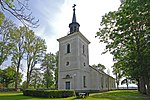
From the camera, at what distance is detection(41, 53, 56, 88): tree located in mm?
50781

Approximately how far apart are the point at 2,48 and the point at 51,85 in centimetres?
2380

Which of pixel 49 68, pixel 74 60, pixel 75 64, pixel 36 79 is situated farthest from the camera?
pixel 49 68

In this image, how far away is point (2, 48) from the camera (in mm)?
31875

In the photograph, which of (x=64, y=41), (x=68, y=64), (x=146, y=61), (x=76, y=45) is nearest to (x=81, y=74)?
(x=68, y=64)

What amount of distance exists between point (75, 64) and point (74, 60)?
846 mm

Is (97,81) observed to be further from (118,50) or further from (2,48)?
(2,48)

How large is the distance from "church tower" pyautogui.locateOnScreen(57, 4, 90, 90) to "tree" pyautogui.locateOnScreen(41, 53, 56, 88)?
1766cm

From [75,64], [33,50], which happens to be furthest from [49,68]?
[75,64]

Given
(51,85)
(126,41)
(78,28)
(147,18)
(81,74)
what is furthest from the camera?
(51,85)

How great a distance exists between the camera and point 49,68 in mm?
52000

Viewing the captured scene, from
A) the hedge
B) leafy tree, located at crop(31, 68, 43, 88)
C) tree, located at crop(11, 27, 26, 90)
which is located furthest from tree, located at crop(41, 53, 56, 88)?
the hedge

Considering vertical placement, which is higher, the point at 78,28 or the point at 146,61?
the point at 78,28

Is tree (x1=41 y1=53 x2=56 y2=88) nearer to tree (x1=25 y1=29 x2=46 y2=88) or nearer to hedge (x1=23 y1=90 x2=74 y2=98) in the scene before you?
tree (x1=25 y1=29 x2=46 y2=88)

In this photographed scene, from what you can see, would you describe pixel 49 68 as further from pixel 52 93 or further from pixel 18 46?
pixel 52 93
